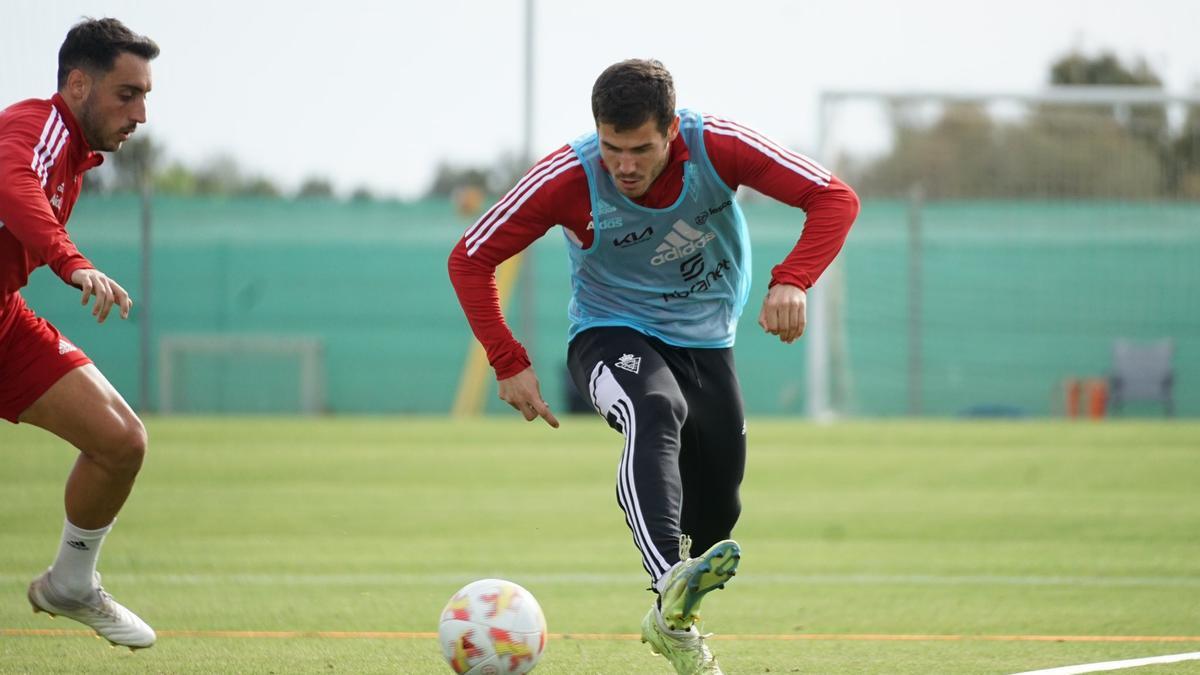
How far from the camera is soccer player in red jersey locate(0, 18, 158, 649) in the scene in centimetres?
602

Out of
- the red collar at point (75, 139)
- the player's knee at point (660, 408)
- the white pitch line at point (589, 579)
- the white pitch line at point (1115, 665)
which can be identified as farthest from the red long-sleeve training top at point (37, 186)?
the white pitch line at point (1115, 665)

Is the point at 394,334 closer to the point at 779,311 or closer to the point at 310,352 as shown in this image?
the point at 310,352

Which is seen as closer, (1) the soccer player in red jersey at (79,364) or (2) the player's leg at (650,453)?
(2) the player's leg at (650,453)

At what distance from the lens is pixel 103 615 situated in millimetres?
6141

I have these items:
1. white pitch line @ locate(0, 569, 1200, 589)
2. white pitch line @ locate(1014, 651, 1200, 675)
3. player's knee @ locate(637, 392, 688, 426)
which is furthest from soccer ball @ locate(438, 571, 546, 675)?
white pitch line @ locate(0, 569, 1200, 589)

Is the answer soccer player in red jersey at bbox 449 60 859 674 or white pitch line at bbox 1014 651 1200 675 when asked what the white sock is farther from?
white pitch line at bbox 1014 651 1200 675

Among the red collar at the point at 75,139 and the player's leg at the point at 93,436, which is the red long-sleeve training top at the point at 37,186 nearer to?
the red collar at the point at 75,139

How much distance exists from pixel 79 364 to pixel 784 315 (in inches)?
110

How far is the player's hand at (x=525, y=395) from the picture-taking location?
19.0 feet

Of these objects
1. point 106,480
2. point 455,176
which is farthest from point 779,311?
point 455,176

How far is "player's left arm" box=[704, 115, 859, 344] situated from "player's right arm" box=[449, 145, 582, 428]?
0.58 metres

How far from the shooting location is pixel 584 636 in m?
6.91

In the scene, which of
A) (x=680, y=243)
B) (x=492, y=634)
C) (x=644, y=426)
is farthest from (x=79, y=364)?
(x=680, y=243)

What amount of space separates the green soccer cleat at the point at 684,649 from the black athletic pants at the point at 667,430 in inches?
7.1
